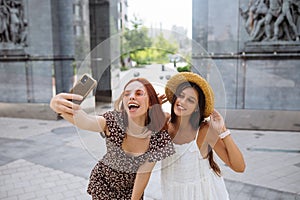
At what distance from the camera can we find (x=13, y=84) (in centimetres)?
1188

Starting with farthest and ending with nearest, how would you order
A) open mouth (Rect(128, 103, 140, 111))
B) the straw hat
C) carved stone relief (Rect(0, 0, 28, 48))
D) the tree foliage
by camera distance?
carved stone relief (Rect(0, 0, 28, 48)) < the straw hat < open mouth (Rect(128, 103, 140, 111)) < the tree foliage

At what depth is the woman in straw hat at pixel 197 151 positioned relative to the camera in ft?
6.17

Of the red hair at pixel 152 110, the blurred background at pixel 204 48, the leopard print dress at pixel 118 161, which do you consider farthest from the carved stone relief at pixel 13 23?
the red hair at pixel 152 110

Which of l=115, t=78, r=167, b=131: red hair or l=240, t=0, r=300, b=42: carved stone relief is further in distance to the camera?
l=240, t=0, r=300, b=42: carved stone relief

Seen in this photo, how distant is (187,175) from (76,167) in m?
4.10

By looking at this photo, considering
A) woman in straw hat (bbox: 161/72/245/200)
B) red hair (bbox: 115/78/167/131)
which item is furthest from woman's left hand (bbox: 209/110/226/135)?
red hair (bbox: 115/78/167/131)

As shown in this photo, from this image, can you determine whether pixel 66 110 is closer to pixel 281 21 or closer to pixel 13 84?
pixel 281 21

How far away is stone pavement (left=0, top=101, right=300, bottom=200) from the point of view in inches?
182

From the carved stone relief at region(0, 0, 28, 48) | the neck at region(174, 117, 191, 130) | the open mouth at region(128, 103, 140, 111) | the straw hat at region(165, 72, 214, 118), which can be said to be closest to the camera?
the open mouth at region(128, 103, 140, 111)

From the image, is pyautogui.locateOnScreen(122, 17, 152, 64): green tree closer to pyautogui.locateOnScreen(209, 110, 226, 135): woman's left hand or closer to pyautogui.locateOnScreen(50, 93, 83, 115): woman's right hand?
pyautogui.locateOnScreen(50, 93, 83, 115): woman's right hand

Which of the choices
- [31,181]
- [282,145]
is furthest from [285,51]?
[31,181]

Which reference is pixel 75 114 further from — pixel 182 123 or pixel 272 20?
pixel 272 20

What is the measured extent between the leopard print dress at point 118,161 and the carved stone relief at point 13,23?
10604mm

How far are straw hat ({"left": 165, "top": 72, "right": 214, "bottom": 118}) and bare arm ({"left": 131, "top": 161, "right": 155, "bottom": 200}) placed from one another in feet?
1.38
